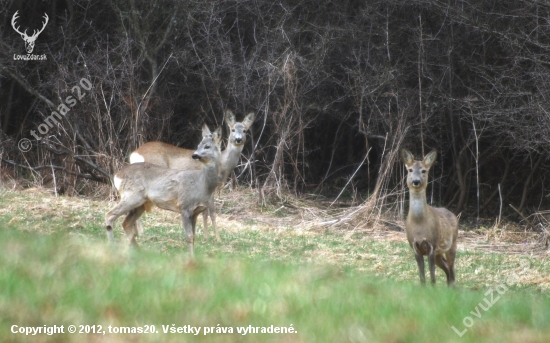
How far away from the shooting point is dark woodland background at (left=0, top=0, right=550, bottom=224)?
1541 centimetres

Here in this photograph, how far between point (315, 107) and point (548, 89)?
4900mm

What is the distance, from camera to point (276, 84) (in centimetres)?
1616

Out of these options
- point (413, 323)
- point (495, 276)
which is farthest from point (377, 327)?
point (495, 276)

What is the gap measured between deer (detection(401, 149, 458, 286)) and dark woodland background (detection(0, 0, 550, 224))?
17.4ft

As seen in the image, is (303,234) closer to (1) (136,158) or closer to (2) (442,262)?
(1) (136,158)

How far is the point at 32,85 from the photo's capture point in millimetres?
17406

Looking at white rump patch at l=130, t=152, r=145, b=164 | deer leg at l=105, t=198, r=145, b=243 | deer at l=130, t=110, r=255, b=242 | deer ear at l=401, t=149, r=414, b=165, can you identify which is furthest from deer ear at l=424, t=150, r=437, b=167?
white rump patch at l=130, t=152, r=145, b=164

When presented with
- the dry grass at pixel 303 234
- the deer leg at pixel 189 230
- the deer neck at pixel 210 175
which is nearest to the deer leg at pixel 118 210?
the deer leg at pixel 189 230

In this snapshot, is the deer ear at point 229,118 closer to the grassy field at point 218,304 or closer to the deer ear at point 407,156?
the deer ear at point 407,156

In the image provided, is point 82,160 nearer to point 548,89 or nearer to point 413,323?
point 548,89

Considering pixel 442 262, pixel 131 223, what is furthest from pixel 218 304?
pixel 131 223

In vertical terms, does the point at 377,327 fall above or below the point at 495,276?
above

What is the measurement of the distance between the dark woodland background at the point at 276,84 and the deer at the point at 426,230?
17.4 ft

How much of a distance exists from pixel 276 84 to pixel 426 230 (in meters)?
8.13
